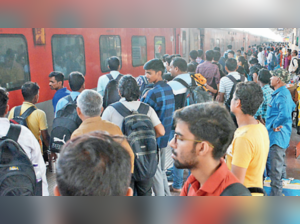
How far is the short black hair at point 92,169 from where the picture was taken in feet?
3.30

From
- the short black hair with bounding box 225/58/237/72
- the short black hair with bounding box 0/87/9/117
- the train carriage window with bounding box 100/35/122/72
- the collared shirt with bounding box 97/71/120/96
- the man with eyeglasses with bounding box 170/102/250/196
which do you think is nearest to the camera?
the man with eyeglasses with bounding box 170/102/250/196

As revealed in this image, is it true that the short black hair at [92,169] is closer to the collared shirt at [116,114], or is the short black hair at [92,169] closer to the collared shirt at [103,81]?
the collared shirt at [116,114]

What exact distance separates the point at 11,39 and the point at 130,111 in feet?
4.54

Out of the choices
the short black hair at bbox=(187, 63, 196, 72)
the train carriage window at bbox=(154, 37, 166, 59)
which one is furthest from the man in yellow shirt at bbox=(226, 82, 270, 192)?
the train carriage window at bbox=(154, 37, 166, 59)

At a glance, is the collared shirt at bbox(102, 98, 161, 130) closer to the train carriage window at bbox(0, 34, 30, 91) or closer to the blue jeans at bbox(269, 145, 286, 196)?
the train carriage window at bbox(0, 34, 30, 91)

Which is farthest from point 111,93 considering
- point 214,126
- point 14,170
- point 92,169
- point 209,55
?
point 92,169

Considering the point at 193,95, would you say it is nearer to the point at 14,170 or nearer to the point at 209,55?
the point at 209,55

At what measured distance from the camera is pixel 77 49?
3516mm

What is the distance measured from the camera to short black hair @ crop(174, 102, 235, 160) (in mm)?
1525

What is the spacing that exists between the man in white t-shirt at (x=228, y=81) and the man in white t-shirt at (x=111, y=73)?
1.19 meters

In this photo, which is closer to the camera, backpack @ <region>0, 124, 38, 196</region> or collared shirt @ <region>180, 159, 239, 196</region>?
collared shirt @ <region>180, 159, 239, 196</region>
